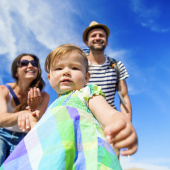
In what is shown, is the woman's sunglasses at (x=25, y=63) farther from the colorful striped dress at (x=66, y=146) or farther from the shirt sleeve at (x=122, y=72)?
the colorful striped dress at (x=66, y=146)

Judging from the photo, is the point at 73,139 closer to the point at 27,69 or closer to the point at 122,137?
the point at 122,137

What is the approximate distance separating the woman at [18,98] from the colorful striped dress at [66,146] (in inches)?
34.2

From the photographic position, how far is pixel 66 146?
1311 millimetres

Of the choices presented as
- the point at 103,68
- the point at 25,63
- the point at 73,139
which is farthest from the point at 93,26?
the point at 73,139

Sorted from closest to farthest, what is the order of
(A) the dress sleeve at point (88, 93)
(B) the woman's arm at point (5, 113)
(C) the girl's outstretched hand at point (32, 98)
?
(A) the dress sleeve at point (88, 93), (C) the girl's outstretched hand at point (32, 98), (B) the woman's arm at point (5, 113)

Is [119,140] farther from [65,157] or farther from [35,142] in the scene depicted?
[35,142]

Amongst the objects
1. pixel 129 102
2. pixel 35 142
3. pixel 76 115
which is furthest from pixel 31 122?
pixel 129 102

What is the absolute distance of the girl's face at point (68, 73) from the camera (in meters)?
1.82

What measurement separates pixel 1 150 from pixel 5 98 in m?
0.85

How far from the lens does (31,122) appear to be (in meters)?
2.04

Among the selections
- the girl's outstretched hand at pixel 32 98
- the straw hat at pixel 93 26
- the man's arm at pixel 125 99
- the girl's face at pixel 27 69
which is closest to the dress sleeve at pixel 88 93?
the girl's outstretched hand at pixel 32 98

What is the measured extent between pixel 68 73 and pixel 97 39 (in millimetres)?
2638

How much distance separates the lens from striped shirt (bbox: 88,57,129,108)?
3.61 meters

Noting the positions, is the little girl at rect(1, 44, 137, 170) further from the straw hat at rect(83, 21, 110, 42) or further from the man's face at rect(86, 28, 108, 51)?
the straw hat at rect(83, 21, 110, 42)
